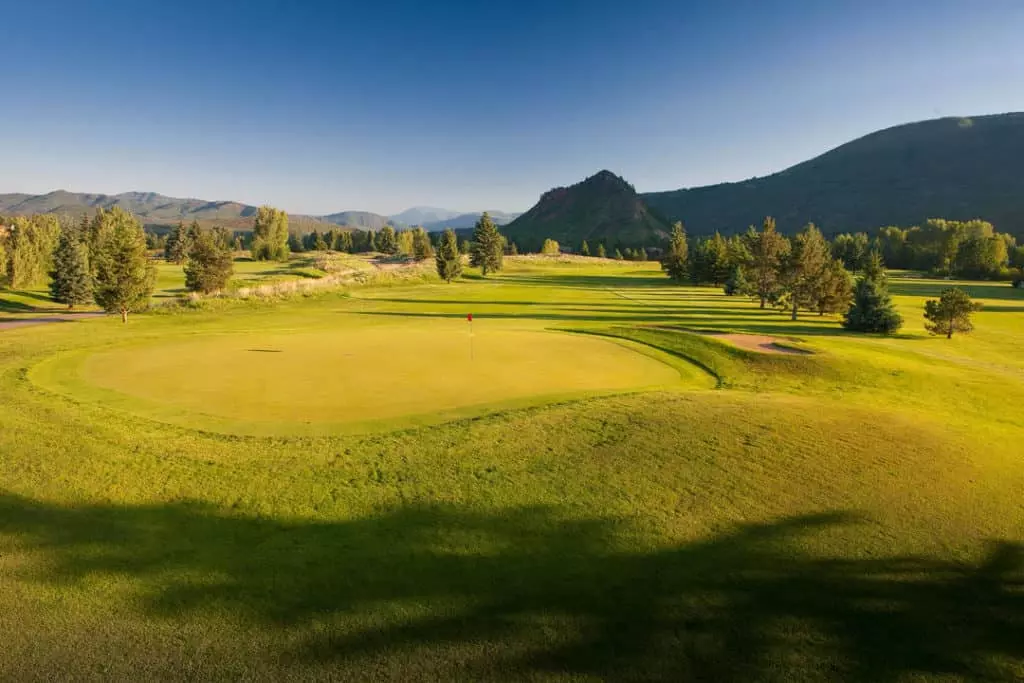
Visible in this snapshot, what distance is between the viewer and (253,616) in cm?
630

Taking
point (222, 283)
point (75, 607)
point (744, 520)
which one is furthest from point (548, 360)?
point (222, 283)

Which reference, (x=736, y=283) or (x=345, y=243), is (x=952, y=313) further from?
(x=345, y=243)

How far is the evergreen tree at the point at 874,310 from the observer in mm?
35250

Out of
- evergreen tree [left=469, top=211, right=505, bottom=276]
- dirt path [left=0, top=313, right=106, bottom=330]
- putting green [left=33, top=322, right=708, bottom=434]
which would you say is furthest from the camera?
evergreen tree [left=469, top=211, right=505, bottom=276]

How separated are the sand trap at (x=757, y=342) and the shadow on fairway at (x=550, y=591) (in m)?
16.7

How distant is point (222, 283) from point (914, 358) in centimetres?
5811

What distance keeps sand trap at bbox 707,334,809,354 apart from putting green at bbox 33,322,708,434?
456cm

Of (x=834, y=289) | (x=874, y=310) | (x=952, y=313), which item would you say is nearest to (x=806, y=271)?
(x=834, y=289)

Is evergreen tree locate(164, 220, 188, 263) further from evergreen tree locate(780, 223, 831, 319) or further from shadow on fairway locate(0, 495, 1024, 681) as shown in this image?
shadow on fairway locate(0, 495, 1024, 681)

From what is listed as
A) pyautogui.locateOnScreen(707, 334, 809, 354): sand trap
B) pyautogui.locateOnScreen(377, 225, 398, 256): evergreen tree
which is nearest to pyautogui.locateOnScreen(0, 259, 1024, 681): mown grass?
pyautogui.locateOnScreen(707, 334, 809, 354): sand trap

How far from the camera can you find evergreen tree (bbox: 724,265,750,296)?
6925cm

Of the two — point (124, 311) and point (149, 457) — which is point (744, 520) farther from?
point (124, 311)

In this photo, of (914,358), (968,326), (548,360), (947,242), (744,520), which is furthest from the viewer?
(947,242)

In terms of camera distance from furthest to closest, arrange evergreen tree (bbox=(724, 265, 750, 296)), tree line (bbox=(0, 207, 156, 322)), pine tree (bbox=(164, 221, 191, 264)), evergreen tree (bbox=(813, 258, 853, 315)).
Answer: pine tree (bbox=(164, 221, 191, 264)) → evergreen tree (bbox=(724, 265, 750, 296)) → evergreen tree (bbox=(813, 258, 853, 315)) → tree line (bbox=(0, 207, 156, 322))
